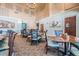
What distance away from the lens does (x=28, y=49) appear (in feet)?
7.72

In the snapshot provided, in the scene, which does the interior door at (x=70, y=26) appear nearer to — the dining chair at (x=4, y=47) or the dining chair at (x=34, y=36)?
the dining chair at (x=34, y=36)

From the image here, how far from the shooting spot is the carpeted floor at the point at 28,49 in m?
2.32

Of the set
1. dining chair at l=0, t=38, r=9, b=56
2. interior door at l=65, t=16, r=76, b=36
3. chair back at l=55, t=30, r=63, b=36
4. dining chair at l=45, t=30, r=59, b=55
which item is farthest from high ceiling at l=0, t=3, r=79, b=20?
dining chair at l=0, t=38, r=9, b=56

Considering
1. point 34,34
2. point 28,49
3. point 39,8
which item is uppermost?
point 39,8

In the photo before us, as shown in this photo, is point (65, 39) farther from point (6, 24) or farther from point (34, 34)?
point (6, 24)

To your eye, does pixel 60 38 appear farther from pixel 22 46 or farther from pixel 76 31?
pixel 22 46

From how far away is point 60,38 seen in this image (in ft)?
7.68

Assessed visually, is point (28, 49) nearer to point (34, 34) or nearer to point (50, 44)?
point (34, 34)

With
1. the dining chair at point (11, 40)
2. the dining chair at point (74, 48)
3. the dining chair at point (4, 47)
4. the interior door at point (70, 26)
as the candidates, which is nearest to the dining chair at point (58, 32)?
the interior door at point (70, 26)

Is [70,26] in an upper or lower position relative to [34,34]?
upper

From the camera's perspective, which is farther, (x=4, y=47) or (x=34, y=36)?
(x=34, y=36)

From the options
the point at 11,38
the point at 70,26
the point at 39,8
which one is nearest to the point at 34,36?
the point at 11,38

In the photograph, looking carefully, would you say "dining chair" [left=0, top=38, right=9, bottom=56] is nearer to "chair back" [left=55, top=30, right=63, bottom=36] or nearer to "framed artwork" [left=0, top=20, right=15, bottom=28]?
"framed artwork" [left=0, top=20, right=15, bottom=28]

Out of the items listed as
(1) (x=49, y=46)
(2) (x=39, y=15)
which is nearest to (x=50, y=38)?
(1) (x=49, y=46)
